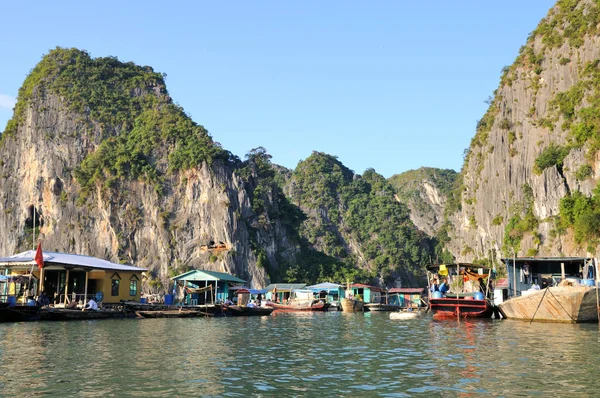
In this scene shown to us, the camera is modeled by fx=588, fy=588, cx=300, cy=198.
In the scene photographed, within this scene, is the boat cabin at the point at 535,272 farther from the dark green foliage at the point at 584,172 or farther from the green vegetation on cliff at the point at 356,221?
the green vegetation on cliff at the point at 356,221

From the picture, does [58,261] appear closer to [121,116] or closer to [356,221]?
[121,116]

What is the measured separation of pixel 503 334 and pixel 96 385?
62.4ft

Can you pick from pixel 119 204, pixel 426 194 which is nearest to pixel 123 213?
pixel 119 204

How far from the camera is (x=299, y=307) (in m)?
60.3

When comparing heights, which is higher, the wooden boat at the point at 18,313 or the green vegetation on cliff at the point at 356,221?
the green vegetation on cliff at the point at 356,221

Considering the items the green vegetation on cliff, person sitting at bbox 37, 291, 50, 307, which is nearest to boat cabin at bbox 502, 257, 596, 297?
person sitting at bbox 37, 291, 50, 307

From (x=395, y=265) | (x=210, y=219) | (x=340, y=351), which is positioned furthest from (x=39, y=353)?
(x=395, y=265)

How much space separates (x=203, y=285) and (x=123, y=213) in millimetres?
27051

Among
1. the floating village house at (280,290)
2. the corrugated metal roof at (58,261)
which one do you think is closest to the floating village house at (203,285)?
the floating village house at (280,290)

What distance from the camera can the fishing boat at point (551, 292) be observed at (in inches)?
1254

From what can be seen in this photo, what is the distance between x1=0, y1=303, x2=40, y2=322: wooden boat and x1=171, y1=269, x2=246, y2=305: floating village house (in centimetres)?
2080

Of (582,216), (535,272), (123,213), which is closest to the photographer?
(535,272)

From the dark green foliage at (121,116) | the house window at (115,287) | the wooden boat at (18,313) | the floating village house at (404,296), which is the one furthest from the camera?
the dark green foliage at (121,116)

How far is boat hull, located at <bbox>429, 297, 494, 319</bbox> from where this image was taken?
3834cm
